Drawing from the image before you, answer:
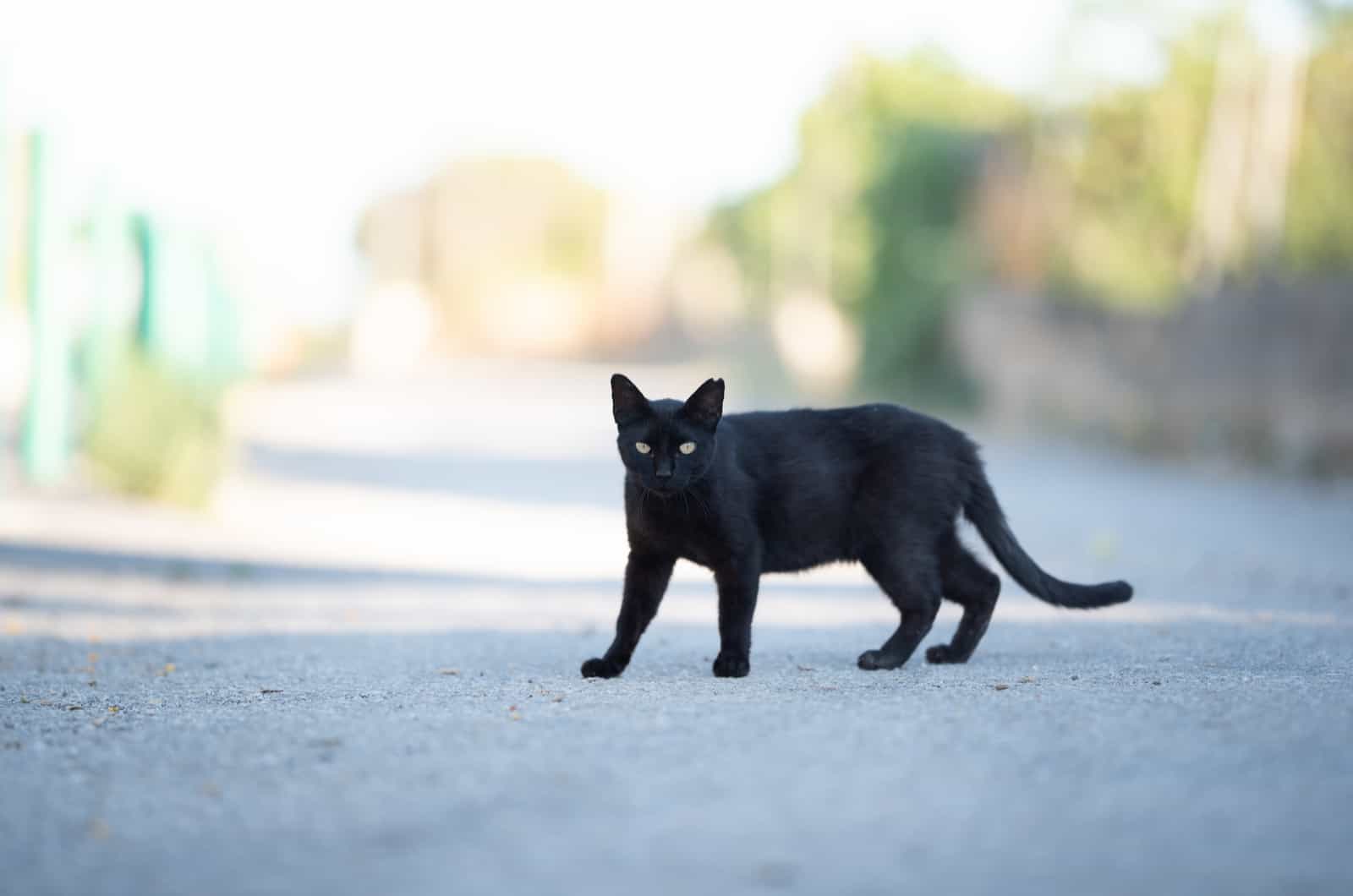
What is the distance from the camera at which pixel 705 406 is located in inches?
201

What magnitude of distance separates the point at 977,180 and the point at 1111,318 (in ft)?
30.6

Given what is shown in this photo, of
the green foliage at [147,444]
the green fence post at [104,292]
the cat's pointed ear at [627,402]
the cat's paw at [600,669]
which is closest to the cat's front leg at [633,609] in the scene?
the cat's paw at [600,669]

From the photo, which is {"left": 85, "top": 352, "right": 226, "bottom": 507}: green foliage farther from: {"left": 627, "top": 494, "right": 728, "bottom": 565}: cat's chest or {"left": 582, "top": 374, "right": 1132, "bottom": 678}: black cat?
{"left": 627, "top": 494, "right": 728, "bottom": 565}: cat's chest

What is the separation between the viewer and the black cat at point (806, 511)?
5.09m

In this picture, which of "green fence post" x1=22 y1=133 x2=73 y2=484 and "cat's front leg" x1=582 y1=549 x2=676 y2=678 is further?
"green fence post" x1=22 y1=133 x2=73 y2=484

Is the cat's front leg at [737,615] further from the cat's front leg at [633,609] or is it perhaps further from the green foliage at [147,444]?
the green foliage at [147,444]

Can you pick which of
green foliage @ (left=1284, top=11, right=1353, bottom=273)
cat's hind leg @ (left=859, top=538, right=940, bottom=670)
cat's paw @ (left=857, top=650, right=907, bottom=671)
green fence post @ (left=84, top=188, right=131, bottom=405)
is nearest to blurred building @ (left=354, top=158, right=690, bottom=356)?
green foliage @ (left=1284, top=11, right=1353, bottom=273)

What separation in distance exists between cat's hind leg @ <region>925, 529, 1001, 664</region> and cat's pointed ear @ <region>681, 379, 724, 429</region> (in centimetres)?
112

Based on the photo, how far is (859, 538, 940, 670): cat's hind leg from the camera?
17.3ft

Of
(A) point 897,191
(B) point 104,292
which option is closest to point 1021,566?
(B) point 104,292

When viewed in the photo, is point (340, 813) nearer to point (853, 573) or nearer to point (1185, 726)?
point (1185, 726)

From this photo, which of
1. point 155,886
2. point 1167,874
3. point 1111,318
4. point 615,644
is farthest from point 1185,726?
point 1111,318

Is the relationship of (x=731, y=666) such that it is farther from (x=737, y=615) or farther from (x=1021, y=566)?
(x=1021, y=566)

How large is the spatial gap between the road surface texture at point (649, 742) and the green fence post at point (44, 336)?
3046 mm
